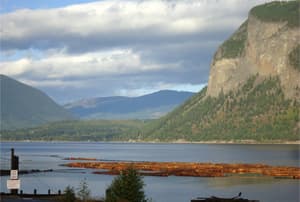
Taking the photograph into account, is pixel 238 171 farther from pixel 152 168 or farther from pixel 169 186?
pixel 169 186

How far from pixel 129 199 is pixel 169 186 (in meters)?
50.8

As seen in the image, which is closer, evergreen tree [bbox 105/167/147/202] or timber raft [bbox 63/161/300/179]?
evergreen tree [bbox 105/167/147/202]

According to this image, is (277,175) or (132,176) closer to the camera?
(132,176)

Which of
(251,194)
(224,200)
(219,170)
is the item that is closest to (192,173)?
(219,170)

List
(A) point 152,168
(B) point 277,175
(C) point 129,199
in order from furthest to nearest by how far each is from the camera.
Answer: (A) point 152,168 < (B) point 277,175 < (C) point 129,199

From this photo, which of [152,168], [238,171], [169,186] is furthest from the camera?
[152,168]

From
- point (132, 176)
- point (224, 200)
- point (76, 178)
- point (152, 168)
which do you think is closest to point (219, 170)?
point (152, 168)

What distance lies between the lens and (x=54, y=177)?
118 meters

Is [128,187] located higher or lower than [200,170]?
higher

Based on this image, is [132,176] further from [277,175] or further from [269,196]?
[277,175]

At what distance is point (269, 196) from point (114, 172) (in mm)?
52427

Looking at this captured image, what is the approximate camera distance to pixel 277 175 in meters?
124

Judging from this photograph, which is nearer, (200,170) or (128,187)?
(128,187)

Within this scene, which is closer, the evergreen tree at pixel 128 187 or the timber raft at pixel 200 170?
the evergreen tree at pixel 128 187
